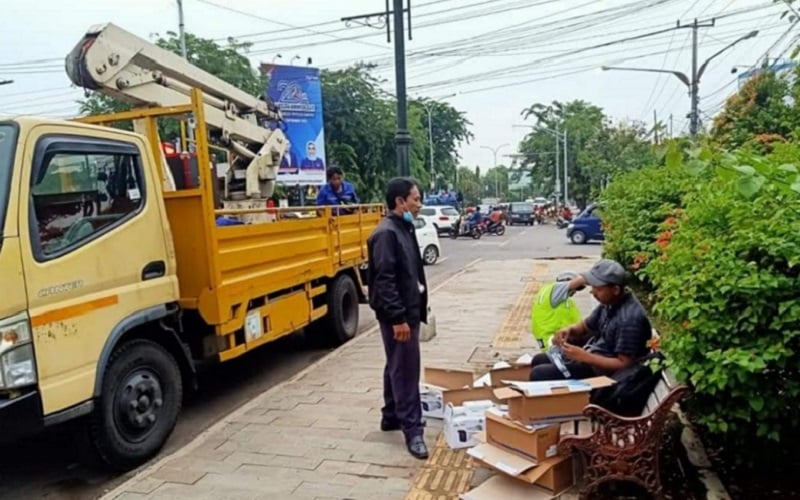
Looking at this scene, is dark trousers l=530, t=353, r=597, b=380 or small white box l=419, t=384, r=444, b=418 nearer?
dark trousers l=530, t=353, r=597, b=380

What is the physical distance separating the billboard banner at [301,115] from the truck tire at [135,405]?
41.0 feet

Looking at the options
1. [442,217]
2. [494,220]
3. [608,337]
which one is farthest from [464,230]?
[608,337]

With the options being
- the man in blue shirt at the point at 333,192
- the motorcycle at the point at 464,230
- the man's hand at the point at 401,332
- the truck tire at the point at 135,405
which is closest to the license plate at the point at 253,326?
the truck tire at the point at 135,405

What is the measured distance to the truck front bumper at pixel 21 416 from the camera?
3184 mm

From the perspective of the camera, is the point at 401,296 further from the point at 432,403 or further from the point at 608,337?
the point at 608,337

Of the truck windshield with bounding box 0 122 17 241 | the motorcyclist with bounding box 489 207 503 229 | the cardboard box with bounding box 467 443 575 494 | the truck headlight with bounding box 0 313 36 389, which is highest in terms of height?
the truck windshield with bounding box 0 122 17 241

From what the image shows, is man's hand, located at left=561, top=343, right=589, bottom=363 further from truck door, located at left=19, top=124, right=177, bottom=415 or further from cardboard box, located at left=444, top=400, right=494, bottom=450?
truck door, located at left=19, top=124, right=177, bottom=415

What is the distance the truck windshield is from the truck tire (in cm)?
110

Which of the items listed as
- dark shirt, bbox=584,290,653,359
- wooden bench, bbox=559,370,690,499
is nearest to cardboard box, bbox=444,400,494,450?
dark shirt, bbox=584,290,653,359

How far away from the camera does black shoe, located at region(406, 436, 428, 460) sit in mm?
3922

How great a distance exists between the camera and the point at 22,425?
3.26m

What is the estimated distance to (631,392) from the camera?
337cm

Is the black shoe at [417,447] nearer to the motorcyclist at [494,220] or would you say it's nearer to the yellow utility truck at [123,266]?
the yellow utility truck at [123,266]

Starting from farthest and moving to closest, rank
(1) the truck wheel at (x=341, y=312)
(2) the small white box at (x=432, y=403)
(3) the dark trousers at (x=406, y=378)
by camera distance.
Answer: (1) the truck wheel at (x=341, y=312) → (2) the small white box at (x=432, y=403) → (3) the dark trousers at (x=406, y=378)
